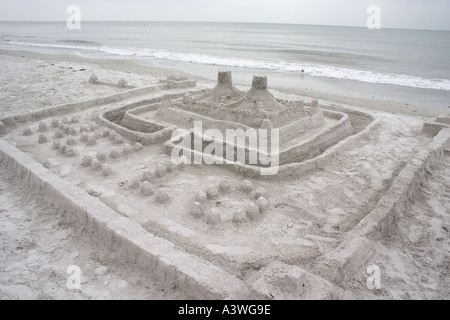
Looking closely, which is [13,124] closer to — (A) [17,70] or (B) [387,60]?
(A) [17,70]

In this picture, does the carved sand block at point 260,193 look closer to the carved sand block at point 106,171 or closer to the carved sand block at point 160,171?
the carved sand block at point 160,171

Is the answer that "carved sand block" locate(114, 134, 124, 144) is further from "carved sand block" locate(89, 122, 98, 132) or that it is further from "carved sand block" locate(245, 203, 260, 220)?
"carved sand block" locate(245, 203, 260, 220)

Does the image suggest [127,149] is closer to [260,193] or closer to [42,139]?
[42,139]

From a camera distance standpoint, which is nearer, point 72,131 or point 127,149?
point 127,149

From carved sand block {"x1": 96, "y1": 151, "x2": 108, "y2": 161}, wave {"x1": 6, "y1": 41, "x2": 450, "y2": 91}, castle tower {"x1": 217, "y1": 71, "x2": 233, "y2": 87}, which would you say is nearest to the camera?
carved sand block {"x1": 96, "y1": 151, "x2": 108, "y2": 161}

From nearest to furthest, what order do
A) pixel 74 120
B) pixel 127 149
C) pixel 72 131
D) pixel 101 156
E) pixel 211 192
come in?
1. pixel 211 192
2. pixel 101 156
3. pixel 127 149
4. pixel 72 131
5. pixel 74 120

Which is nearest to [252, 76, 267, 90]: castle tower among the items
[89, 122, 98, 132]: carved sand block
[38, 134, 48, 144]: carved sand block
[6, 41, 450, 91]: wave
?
[89, 122, 98, 132]: carved sand block

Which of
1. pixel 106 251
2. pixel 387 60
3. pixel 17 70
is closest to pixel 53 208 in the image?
pixel 106 251

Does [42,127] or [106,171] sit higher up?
[42,127]

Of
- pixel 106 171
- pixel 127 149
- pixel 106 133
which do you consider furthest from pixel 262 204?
pixel 106 133
